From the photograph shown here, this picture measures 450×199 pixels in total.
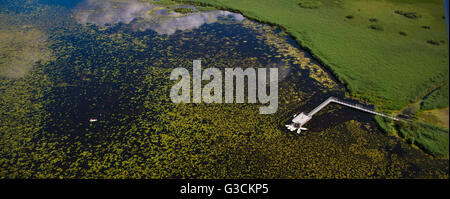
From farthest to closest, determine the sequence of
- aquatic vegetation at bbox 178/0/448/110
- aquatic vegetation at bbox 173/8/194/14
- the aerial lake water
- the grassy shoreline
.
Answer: aquatic vegetation at bbox 173/8/194/14, aquatic vegetation at bbox 178/0/448/110, the grassy shoreline, the aerial lake water

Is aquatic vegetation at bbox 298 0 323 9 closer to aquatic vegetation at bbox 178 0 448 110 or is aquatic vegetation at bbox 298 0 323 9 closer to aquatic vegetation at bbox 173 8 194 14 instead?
aquatic vegetation at bbox 178 0 448 110

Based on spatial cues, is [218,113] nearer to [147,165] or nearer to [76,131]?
[147,165]

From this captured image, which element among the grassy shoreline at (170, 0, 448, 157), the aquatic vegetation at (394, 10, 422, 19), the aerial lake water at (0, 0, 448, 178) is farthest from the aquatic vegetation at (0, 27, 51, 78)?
the aquatic vegetation at (394, 10, 422, 19)

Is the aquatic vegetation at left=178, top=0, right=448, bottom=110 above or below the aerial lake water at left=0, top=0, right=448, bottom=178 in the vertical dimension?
above

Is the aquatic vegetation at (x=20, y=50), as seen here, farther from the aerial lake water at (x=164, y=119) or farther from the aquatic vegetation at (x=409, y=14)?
the aquatic vegetation at (x=409, y=14)

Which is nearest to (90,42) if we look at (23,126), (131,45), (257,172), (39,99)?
(131,45)

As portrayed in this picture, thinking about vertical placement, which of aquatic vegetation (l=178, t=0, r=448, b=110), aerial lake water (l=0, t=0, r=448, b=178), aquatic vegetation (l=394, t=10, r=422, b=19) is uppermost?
aquatic vegetation (l=394, t=10, r=422, b=19)

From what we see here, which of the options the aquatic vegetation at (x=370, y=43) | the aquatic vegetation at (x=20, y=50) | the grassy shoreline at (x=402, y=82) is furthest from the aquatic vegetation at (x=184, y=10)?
the aquatic vegetation at (x=20, y=50)

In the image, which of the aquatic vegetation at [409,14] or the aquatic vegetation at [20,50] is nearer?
the aquatic vegetation at [20,50]

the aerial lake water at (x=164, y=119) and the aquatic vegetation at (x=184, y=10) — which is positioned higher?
the aquatic vegetation at (x=184, y=10)
